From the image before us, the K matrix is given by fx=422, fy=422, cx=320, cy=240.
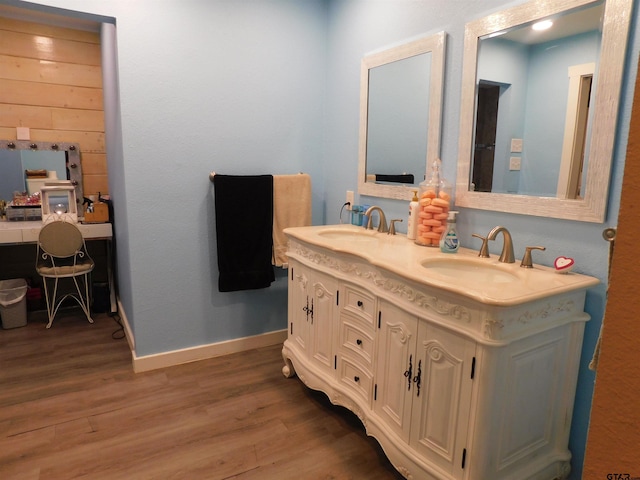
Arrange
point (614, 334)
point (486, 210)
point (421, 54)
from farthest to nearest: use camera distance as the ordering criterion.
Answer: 1. point (421, 54)
2. point (486, 210)
3. point (614, 334)

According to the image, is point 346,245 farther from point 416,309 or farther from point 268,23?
point 268,23

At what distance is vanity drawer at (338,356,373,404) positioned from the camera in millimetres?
1843

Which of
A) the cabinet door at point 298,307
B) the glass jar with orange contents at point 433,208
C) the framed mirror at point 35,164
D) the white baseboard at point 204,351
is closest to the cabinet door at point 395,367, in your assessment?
the glass jar with orange contents at point 433,208

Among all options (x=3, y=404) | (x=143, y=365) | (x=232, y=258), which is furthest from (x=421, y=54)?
(x=3, y=404)

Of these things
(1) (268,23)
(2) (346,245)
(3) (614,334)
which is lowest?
(2) (346,245)

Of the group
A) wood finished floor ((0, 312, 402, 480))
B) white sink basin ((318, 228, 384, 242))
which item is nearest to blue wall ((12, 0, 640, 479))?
white sink basin ((318, 228, 384, 242))

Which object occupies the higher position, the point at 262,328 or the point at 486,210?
the point at 486,210

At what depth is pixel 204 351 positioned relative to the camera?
2.82 meters

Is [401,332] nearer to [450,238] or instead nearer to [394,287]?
[394,287]

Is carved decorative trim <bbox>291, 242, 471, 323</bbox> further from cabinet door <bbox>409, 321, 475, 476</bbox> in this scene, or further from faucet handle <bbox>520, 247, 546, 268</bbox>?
faucet handle <bbox>520, 247, 546, 268</bbox>

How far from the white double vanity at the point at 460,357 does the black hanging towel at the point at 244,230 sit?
910mm

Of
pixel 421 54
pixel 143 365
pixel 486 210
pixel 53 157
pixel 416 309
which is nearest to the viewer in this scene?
pixel 416 309

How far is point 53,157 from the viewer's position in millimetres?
3600

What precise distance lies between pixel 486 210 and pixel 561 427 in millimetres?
890
